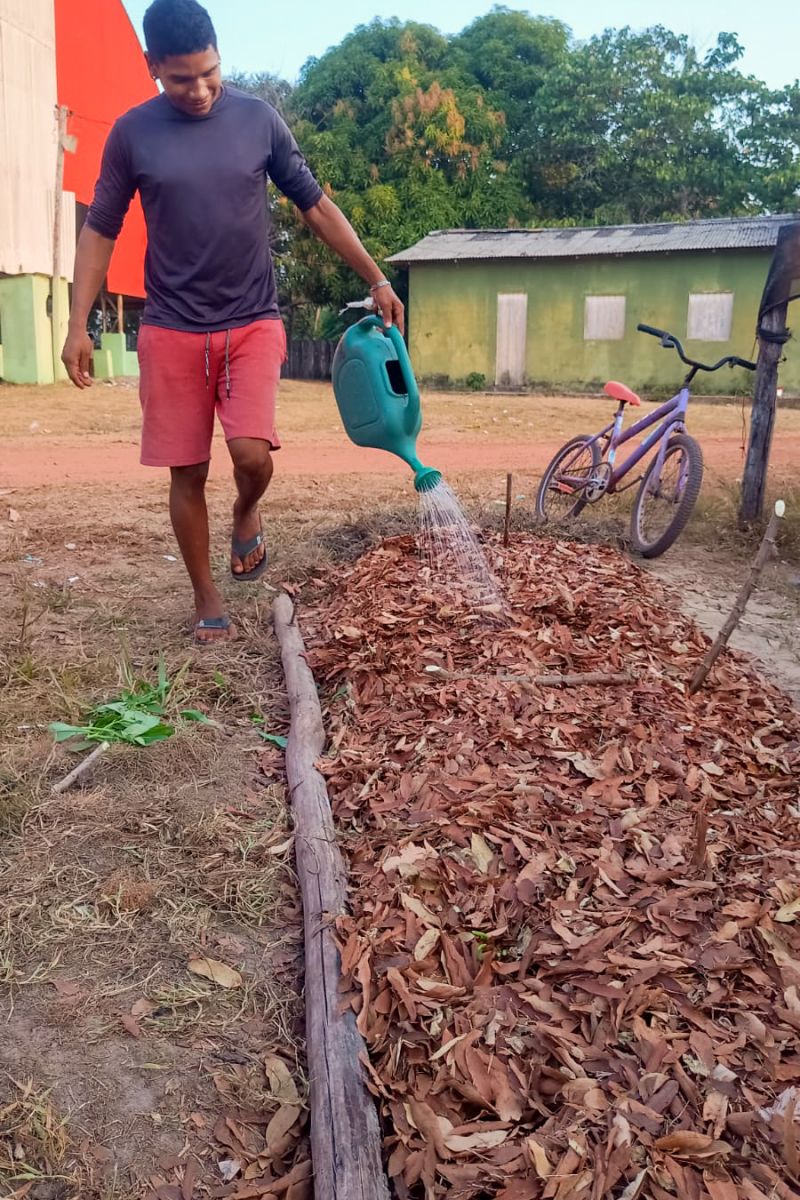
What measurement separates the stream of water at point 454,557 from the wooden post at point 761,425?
174 cm

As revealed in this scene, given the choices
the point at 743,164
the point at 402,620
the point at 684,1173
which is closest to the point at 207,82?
the point at 402,620

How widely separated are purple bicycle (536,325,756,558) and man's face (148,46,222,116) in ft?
9.55

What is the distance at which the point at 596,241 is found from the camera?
20.8 metres

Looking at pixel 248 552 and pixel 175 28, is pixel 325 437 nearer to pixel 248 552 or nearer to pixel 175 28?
pixel 248 552

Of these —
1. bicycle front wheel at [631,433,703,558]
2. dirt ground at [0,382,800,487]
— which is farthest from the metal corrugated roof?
bicycle front wheel at [631,433,703,558]

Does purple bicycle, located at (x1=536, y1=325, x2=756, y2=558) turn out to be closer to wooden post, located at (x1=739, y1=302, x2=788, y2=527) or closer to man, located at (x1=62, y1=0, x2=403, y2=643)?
wooden post, located at (x1=739, y1=302, x2=788, y2=527)

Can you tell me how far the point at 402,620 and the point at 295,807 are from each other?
123 centimetres

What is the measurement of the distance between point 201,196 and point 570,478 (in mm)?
3275

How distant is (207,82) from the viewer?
309 centimetres

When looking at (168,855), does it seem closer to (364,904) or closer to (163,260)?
(364,904)

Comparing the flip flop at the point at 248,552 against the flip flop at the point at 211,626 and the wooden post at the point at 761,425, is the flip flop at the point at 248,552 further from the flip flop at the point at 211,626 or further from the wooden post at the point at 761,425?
the wooden post at the point at 761,425

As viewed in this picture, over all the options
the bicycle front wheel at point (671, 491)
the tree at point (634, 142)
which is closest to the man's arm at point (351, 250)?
the bicycle front wheel at point (671, 491)

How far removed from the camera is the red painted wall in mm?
16703

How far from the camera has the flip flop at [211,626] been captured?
3678 millimetres
